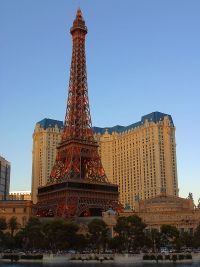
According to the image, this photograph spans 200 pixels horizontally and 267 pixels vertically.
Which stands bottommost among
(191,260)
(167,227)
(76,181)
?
(191,260)

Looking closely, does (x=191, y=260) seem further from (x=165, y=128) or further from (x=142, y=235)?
(x=165, y=128)

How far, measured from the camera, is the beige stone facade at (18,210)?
136m

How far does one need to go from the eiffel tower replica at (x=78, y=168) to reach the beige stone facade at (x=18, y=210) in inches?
130

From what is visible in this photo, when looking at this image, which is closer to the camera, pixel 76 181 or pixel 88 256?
pixel 88 256

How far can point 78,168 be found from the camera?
427ft

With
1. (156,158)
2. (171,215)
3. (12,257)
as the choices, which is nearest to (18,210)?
(12,257)

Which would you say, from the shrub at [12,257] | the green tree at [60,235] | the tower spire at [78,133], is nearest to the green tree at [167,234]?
the green tree at [60,235]

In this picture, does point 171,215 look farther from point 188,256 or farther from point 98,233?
point 98,233

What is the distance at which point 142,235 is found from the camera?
94.9m

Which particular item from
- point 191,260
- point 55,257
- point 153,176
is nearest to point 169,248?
point 191,260

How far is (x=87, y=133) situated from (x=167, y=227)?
163 feet

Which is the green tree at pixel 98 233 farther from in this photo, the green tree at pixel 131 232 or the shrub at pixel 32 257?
the shrub at pixel 32 257

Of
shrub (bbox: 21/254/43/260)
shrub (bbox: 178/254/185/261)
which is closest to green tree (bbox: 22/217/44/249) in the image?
shrub (bbox: 21/254/43/260)

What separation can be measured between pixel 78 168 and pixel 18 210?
83.4 feet
